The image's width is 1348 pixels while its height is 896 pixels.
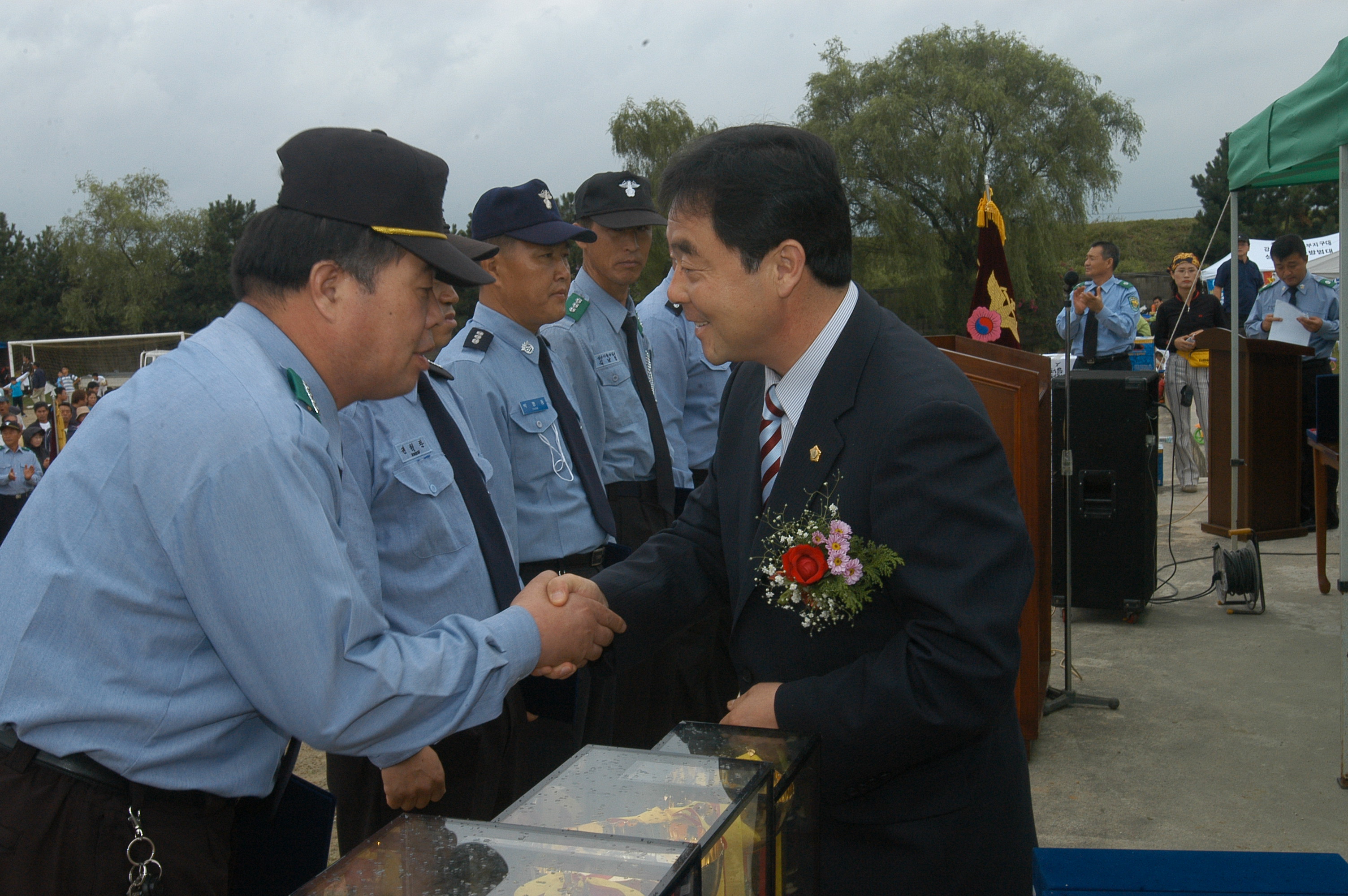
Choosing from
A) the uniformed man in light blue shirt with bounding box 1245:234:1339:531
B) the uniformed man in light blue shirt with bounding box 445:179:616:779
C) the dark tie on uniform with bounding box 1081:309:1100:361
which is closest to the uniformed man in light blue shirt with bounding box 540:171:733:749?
the uniformed man in light blue shirt with bounding box 445:179:616:779

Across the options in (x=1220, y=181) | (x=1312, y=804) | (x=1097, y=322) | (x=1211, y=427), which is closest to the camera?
(x=1312, y=804)

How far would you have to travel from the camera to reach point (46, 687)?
4.80 feet

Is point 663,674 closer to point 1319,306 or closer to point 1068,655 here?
point 1068,655

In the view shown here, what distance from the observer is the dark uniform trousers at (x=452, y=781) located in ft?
8.39

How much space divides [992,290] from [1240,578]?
9.48 feet

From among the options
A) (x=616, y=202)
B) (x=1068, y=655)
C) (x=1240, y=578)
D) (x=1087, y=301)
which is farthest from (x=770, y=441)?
(x=1087, y=301)

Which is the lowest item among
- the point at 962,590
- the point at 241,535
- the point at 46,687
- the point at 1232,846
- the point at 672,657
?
the point at 1232,846

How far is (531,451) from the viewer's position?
3.41 metres

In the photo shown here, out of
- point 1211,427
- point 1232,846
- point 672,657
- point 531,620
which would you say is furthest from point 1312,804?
point 1211,427

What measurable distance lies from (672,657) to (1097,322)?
6910 millimetres

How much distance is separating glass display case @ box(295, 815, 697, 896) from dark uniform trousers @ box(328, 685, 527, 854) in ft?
4.21

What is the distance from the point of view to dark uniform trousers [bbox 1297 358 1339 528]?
8.03m

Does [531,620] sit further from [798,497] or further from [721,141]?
[721,141]

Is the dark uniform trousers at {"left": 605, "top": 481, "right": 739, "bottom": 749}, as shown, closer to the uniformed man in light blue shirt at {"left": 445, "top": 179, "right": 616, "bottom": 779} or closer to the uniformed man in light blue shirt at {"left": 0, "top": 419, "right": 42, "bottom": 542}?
the uniformed man in light blue shirt at {"left": 445, "top": 179, "right": 616, "bottom": 779}
